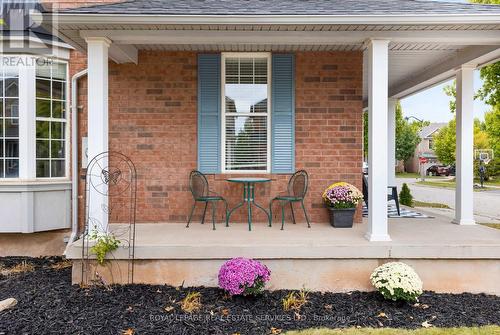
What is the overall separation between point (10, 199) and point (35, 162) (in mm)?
622

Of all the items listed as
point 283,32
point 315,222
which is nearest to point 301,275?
point 315,222

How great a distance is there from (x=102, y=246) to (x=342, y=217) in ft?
10.3

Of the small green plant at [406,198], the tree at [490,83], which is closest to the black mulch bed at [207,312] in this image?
the small green plant at [406,198]

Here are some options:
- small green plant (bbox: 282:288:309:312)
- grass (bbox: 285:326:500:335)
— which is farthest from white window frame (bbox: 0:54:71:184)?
grass (bbox: 285:326:500:335)

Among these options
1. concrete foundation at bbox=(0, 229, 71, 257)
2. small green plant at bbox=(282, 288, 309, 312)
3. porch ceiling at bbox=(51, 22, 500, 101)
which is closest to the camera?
small green plant at bbox=(282, 288, 309, 312)

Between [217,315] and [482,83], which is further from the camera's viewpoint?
[482,83]

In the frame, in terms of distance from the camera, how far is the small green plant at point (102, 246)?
4.01 meters

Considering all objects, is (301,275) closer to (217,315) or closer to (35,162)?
(217,315)

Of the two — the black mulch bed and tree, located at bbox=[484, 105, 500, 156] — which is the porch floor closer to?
the black mulch bed

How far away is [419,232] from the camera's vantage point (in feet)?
16.0

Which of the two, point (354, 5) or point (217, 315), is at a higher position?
point (354, 5)

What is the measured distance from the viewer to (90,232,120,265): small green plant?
13.2 feet

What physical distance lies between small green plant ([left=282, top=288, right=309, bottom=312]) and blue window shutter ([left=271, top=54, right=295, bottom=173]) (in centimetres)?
221

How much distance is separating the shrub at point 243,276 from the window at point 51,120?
3482 millimetres
